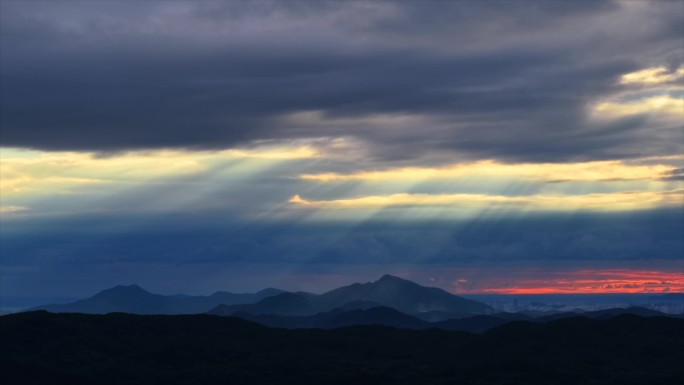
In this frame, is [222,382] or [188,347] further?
[188,347]

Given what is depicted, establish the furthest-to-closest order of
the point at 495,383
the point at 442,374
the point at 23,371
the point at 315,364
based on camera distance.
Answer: the point at 315,364
the point at 442,374
the point at 495,383
the point at 23,371

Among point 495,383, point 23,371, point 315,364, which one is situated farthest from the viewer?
point 315,364

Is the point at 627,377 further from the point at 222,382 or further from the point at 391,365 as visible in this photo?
the point at 222,382

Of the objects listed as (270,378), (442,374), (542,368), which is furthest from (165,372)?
(542,368)

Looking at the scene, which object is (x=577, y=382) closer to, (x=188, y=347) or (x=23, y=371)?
(x=188, y=347)

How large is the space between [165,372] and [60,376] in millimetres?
30879

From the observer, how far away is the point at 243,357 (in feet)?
639

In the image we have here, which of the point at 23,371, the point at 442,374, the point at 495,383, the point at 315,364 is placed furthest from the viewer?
the point at 315,364

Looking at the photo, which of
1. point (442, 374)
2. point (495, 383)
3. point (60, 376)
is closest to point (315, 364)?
point (442, 374)

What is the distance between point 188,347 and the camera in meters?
199

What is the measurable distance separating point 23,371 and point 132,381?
2537 centimetres

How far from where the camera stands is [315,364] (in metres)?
187

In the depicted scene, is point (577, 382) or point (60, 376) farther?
point (577, 382)

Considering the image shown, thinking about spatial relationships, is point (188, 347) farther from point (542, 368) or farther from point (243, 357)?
point (542, 368)
